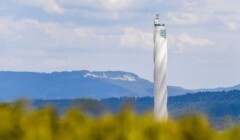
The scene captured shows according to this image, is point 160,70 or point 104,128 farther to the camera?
point 160,70

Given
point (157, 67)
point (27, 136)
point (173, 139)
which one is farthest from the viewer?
point (157, 67)

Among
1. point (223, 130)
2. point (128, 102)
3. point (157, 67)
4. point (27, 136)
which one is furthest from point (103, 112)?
point (157, 67)

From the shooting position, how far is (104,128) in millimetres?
9273

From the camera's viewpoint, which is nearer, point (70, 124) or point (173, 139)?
point (173, 139)

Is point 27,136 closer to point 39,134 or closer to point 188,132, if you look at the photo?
point 39,134

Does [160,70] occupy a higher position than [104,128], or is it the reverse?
[104,128]

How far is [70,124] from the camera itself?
9695 millimetres

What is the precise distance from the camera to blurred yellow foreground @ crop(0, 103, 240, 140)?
8.98m

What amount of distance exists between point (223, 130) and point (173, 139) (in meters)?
1.28

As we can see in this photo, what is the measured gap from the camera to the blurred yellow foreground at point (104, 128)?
8977 mm

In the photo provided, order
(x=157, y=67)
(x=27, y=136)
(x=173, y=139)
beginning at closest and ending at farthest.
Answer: (x=173, y=139) → (x=27, y=136) → (x=157, y=67)

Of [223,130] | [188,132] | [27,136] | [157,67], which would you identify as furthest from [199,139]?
[157,67]

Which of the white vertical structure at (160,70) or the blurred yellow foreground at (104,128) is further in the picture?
the white vertical structure at (160,70)

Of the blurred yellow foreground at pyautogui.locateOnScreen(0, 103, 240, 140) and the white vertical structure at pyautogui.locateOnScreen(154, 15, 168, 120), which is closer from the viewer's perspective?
the blurred yellow foreground at pyautogui.locateOnScreen(0, 103, 240, 140)
